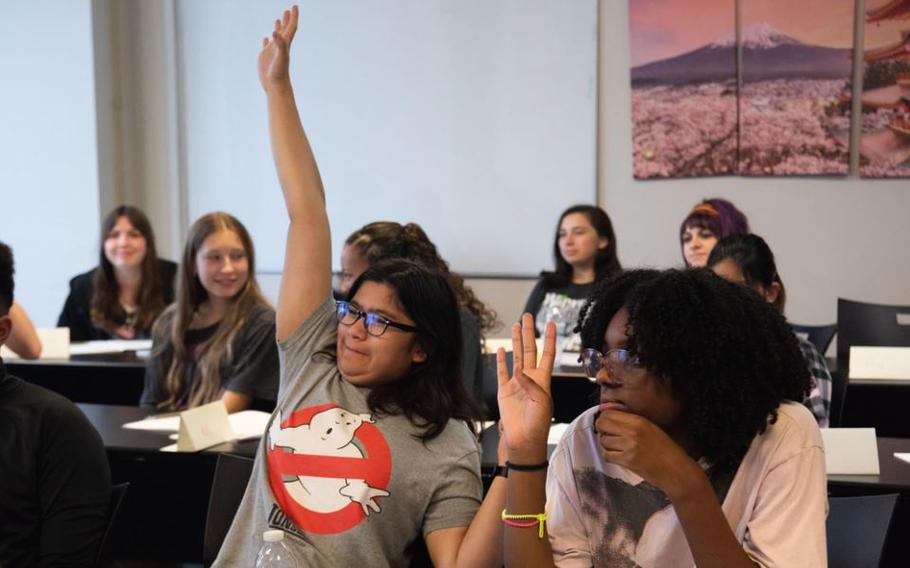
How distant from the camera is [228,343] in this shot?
3.09 metres

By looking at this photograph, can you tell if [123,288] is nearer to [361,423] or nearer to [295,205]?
[295,205]

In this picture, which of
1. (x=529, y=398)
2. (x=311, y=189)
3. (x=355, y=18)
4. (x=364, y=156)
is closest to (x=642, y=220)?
(x=364, y=156)

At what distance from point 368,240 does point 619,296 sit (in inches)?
58.1

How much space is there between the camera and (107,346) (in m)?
4.30

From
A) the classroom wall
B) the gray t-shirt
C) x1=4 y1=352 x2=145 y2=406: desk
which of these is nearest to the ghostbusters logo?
the gray t-shirt

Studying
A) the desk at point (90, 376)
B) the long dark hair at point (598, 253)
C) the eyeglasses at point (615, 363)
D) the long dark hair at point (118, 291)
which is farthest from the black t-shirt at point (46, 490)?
the long dark hair at point (598, 253)

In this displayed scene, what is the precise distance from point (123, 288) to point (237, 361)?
6.22 feet

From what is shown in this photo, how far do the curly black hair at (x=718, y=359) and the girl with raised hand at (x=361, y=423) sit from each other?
39 cm

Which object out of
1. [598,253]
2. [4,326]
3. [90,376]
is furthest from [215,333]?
[598,253]

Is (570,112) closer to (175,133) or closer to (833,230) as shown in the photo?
(833,230)

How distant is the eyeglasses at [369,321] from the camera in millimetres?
1798

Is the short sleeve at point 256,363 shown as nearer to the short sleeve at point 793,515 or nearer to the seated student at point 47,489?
the seated student at point 47,489

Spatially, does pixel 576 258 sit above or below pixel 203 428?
above

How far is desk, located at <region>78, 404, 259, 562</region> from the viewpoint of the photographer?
100 inches
